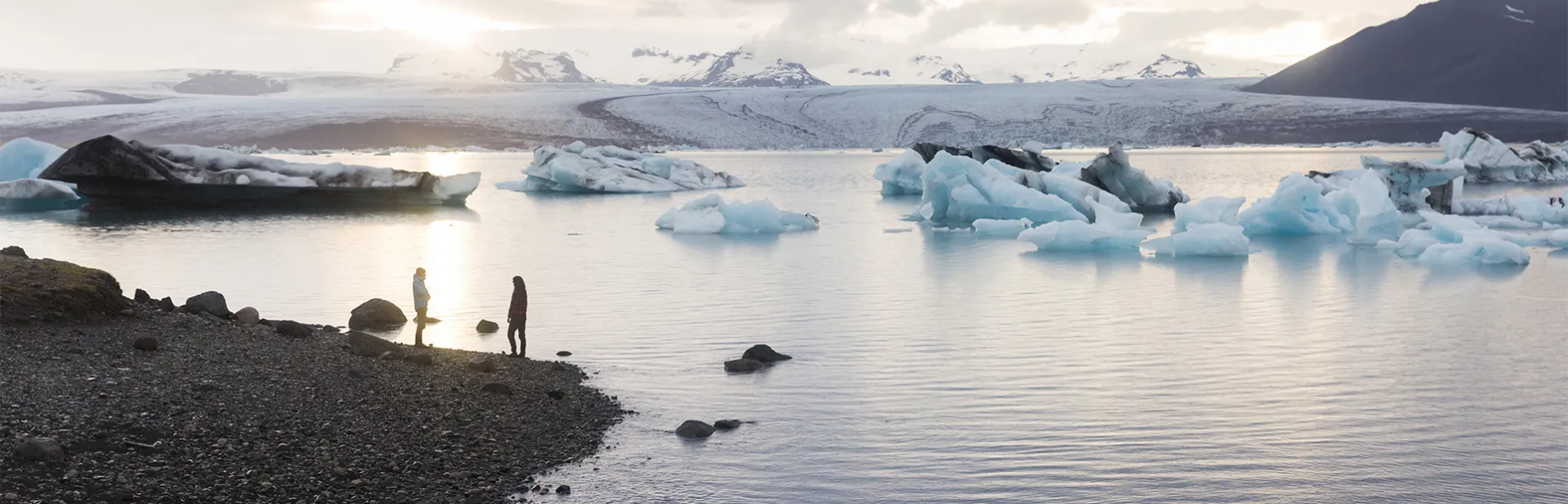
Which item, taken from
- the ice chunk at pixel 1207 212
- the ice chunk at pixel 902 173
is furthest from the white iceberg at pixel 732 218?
the ice chunk at pixel 902 173

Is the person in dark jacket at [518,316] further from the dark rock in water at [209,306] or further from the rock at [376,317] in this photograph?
the dark rock in water at [209,306]

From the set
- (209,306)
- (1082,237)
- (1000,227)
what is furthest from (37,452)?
(1000,227)

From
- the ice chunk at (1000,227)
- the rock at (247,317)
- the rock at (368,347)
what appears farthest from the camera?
the ice chunk at (1000,227)

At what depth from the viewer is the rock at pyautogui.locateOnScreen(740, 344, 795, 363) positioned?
9531 millimetres

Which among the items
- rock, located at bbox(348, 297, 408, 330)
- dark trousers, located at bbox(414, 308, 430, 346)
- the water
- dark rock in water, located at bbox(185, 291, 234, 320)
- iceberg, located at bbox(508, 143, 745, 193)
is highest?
iceberg, located at bbox(508, 143, 745, 193)

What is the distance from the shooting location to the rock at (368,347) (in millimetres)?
8742

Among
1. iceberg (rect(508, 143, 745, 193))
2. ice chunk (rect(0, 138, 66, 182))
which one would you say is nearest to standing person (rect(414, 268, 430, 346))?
ice chunk (rect(0, 138, 66, 182))

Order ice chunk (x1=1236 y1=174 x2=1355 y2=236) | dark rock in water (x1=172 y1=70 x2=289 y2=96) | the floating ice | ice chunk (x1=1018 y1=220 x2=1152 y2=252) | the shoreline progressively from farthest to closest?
dark rock in water (x1=172 y1=70 x2=289 y2=96) → ice chunk (x1=1236 y1=174 x2=1355 y2=236) → ice chunk (x1=1018 y1=220 x2=1152 y2=252) → the floating ice → the shoreline

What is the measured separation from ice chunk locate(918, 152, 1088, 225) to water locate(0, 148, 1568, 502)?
174 cm

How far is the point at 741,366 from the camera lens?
921 centimetres

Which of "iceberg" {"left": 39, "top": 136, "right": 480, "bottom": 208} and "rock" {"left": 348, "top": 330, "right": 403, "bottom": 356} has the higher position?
"iceberg" {"left": 39, "top": 136, "right": 480, "bottom": 208}

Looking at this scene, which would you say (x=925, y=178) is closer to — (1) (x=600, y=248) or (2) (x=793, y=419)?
(1) (x=600, y=248)

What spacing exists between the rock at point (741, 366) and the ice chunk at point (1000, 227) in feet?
43.3

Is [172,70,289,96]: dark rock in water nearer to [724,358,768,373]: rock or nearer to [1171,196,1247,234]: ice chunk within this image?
[1171,196,1247,234]: ice chunk
